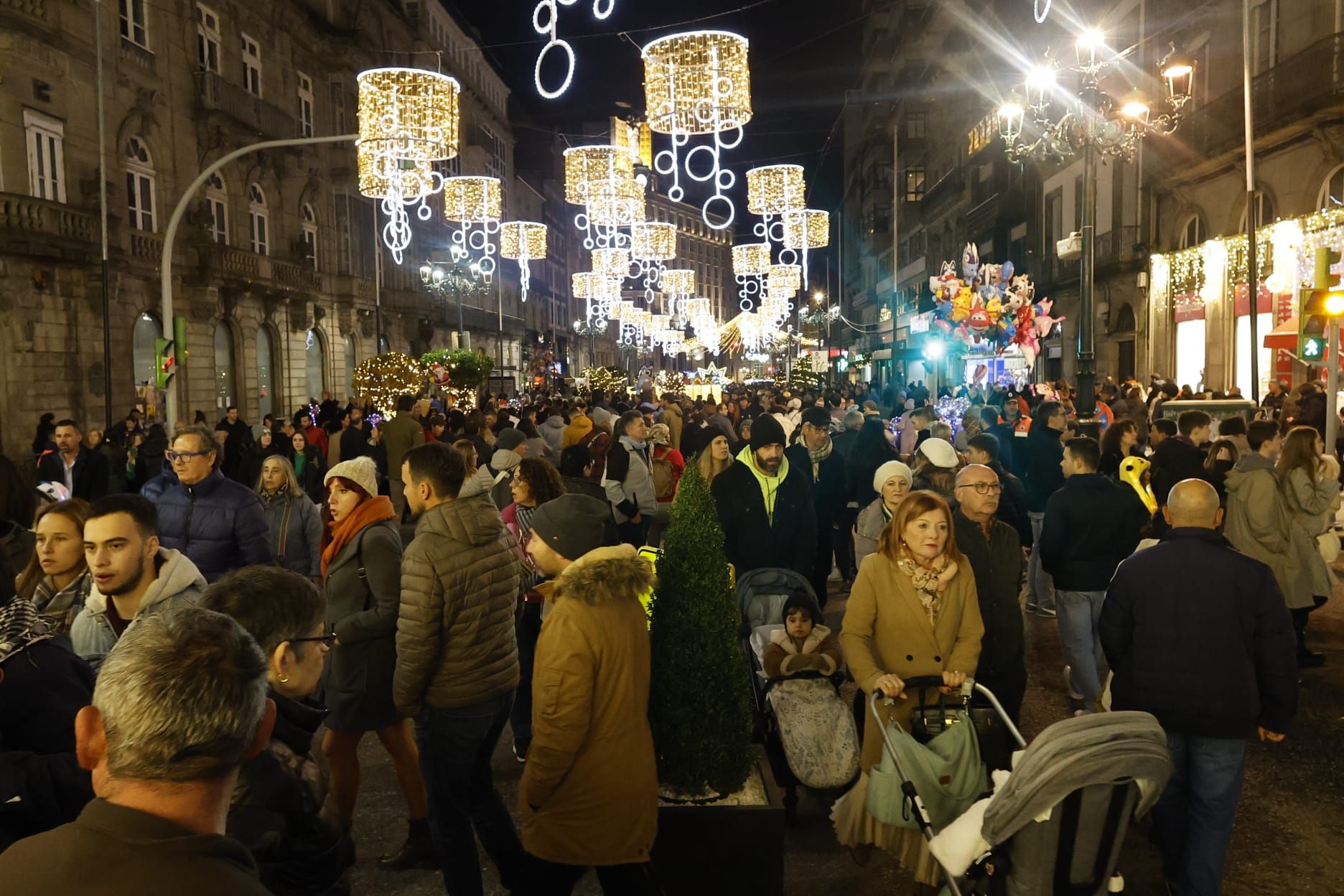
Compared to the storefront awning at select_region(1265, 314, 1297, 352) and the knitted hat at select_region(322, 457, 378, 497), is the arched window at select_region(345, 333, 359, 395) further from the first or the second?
the knitted hat at select_region(322, 457, 378, 497)

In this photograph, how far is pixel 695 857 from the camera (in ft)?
12.5

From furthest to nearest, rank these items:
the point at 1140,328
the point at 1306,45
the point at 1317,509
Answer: the point at 1140,328 → the point at 1306,45 → the point at 1317,509

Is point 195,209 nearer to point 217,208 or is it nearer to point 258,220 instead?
point 217,208

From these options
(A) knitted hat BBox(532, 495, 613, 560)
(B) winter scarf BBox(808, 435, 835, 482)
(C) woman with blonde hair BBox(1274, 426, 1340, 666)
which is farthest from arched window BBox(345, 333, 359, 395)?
(A) knitted hat BBox(532, 495, 613, 560)

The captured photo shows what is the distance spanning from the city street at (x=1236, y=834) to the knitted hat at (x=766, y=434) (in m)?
Result: 2.58

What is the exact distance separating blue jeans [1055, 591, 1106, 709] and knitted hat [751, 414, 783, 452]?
7.30 feet

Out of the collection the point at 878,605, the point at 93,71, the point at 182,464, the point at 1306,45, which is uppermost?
the point at 93,71

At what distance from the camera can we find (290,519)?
6.42m

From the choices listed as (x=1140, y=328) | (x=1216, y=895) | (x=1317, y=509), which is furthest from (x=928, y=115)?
(x=1216, y=895)

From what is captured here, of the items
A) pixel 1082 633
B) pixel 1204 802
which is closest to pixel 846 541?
pixel 1082 633

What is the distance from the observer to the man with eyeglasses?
4.98 m

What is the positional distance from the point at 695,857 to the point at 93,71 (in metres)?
23.6

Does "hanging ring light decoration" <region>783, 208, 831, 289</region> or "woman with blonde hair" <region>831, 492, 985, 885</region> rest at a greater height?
"hanging ring light decoration" <region>783, 208, 831, 289</region>

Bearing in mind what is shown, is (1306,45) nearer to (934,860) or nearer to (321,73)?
(934,860)
